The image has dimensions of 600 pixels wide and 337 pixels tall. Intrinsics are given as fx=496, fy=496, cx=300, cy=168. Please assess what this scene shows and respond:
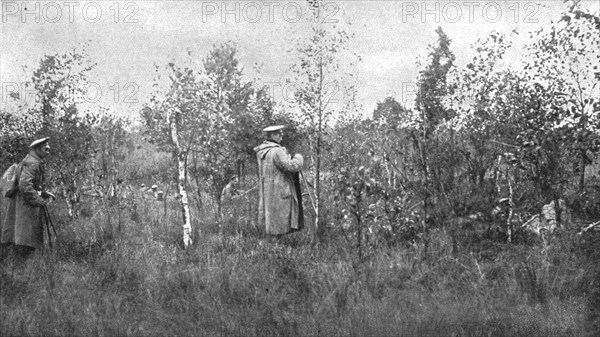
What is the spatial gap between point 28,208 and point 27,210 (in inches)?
1.3

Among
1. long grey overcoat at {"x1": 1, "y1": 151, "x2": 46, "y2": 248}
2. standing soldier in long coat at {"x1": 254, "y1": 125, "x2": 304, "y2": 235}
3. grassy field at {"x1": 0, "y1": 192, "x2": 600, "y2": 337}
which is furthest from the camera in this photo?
standing soldier in long coat at {"x1": 254, "y1": 125, "x2": 304, "y2": 235}

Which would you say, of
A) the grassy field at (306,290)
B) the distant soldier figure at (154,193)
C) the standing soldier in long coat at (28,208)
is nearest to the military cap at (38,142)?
the standing soldier in long coat at (28,208)

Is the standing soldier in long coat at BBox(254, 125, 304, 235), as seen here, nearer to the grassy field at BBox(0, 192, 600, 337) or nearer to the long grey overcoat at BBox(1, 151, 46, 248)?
the grassy field at BBox(0, 192, 600, 337)

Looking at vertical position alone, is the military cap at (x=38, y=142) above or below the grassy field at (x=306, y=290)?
above

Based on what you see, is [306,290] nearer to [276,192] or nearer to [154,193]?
[276,192]

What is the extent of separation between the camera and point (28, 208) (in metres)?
7.31

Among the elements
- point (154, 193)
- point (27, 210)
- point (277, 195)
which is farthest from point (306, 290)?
point (154, 193)

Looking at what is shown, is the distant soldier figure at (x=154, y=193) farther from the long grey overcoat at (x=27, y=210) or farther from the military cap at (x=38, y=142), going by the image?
the military cap at (x=38, y=142)

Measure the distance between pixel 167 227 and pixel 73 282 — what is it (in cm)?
385

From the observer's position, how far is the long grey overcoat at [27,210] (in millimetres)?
7098

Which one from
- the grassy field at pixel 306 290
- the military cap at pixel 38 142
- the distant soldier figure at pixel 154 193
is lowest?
the grassy field at pixel 306 290

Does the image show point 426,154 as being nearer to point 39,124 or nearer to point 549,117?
point 549,117

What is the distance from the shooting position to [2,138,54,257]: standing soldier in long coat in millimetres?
7102

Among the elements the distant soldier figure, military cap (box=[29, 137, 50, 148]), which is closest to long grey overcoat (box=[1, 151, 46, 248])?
military cap (box=[29, 137, 50, 148])
